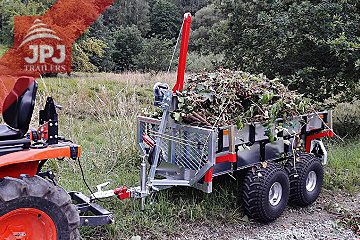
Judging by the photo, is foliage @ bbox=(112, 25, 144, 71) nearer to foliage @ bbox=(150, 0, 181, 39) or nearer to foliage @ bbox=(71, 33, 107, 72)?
foliage @ bbox=(150, 0, 181, 39)

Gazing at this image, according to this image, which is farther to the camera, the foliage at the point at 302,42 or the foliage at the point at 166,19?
the foliage at the point at 166,19

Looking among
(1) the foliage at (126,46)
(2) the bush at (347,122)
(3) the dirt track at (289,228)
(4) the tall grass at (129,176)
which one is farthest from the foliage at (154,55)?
(3) the dirt track at (289,228)

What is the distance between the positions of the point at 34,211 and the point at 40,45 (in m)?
10.5

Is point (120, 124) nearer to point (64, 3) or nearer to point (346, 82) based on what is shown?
point (346, 82)

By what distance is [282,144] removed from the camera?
5.25 metres

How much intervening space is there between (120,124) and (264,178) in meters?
2.81

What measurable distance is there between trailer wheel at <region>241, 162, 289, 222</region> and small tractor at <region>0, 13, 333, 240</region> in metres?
0.01

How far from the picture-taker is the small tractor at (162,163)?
3.21 m

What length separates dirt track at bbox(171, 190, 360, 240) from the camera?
450 centimetres

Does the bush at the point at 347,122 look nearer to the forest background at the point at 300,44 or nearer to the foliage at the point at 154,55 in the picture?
the forest background at the point at 300,44

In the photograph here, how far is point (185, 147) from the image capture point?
4641mm

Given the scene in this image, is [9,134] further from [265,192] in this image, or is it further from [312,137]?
[312,137]

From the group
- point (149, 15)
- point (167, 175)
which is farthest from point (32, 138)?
point (149, 15)

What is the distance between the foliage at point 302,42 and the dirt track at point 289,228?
150 inches
